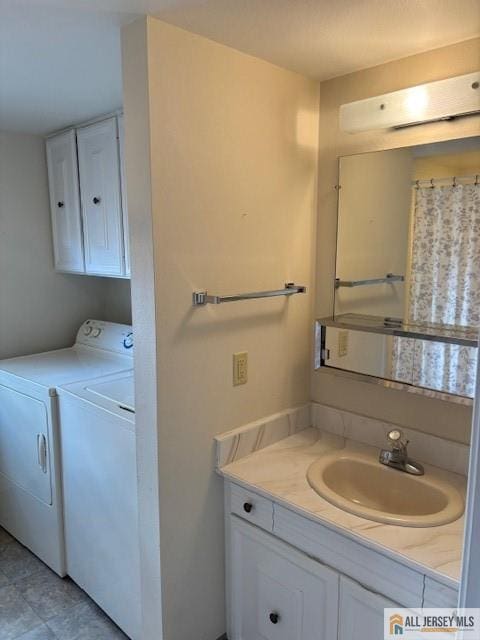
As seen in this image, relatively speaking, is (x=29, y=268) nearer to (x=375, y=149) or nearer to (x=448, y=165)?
(x=375, y=149)

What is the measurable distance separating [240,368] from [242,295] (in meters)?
0.30

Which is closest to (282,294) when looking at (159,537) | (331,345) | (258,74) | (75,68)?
(331,345)

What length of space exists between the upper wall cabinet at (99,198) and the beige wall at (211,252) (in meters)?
0.80

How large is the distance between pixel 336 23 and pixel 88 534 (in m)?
2.14

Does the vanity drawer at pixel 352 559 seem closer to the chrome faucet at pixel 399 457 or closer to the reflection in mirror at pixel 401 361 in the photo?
the chrome faucet at pixel 399 457

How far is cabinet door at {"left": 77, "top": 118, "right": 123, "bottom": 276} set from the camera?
88.5 inches

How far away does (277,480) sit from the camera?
1.61 metres

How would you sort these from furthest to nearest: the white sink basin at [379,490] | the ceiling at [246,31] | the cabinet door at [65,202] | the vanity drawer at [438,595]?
the cabinet door at [65,202] → the white sink basin at [379,490] → the ceiling at [246,31] → the vanity drawer at [438,595]

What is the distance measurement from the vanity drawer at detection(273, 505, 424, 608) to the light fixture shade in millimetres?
1347

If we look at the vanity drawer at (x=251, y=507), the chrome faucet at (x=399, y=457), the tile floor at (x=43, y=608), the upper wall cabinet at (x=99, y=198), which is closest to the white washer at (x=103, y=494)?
the tile floor at (x=43, y=608)

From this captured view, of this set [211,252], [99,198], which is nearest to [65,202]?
[99,198]

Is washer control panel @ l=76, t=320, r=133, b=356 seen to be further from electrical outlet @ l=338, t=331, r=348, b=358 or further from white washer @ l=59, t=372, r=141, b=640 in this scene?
electrical outlet @ l=338, t=331, r=348, b=358

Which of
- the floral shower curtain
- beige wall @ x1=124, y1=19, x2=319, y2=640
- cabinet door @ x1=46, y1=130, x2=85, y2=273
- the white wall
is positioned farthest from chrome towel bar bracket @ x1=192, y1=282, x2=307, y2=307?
the white wall

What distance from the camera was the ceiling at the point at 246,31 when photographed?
4.16 feet
